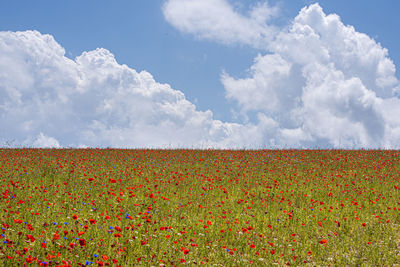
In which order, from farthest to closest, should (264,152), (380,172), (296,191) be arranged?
(264,152) < (380,172) < (296,191)

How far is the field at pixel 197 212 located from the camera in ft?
19.6

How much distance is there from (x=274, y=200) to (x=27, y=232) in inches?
281

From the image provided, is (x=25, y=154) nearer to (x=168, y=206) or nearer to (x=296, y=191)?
(x=168, y=206)

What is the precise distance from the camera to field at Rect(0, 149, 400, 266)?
598 cm

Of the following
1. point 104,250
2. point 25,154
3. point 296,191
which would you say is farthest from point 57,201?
point 25,154

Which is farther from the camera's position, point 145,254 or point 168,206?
point 168,206

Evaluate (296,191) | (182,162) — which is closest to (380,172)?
(296,191)

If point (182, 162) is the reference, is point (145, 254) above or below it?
below

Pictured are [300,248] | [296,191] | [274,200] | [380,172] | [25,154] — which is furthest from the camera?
[25,154]

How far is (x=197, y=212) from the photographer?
9.14 m

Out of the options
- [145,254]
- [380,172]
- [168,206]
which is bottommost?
[145,254]

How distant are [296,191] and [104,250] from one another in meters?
7.97

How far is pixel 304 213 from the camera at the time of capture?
378 inches

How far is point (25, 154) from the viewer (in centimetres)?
1877
